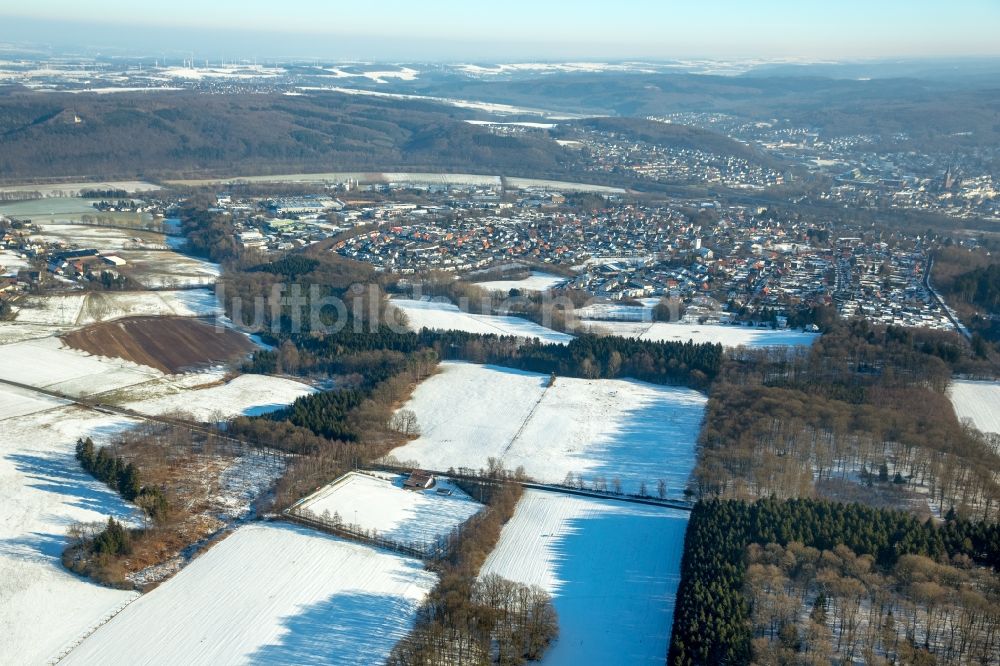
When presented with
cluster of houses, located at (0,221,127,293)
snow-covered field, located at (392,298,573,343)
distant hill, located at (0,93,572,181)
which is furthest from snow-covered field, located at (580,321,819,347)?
distant hill, located at (0,93,572,181)

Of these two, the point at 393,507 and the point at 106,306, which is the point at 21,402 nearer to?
the point at 106,306

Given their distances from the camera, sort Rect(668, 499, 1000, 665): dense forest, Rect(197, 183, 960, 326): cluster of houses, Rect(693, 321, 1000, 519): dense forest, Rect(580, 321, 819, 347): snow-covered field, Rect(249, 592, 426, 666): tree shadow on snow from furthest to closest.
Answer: Rect(197, 183, 960, 326): cluster of houses < Rect(580, 321, 819, 347): snow-covered field < Rect(693, 321, 1000, 519): dense forest < Rect(249, 592, 426, 666): tree shadow on snow < Rect(668, 499, 1000, 665): dense forest

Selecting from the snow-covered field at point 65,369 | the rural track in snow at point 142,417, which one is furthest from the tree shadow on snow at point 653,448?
the snow-covered field at point 65,369

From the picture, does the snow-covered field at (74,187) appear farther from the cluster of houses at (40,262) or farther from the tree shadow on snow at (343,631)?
the tree shadow on snow at (343,631)

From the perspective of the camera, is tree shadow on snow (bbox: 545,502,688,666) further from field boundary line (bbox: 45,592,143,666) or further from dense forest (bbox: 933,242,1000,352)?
dense forest (bbox: 933,242,1000,352)

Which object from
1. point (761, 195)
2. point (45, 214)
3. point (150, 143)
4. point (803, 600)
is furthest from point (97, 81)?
point (803, 600)

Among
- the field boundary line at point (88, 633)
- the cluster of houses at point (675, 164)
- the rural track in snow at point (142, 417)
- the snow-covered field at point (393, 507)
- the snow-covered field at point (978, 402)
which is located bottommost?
the field boundary line at point (88, 633)

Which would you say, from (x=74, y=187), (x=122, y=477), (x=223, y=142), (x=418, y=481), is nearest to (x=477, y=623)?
(x=418, y=481)

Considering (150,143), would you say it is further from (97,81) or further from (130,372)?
(97,81)
